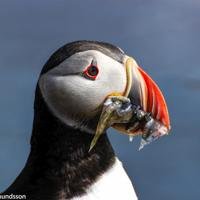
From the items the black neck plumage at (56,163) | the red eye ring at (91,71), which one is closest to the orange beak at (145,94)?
the red eye ring at (91,71)

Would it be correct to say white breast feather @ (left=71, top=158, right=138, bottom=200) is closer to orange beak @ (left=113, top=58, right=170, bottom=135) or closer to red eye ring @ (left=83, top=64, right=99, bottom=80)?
orange beak @ (left=113, top=58, right=170, bottom=135)

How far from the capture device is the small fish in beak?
841 cm

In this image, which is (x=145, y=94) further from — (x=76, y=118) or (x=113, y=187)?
(x=113, y=187)

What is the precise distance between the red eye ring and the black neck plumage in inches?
18.0

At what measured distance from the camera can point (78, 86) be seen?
8.31 meters

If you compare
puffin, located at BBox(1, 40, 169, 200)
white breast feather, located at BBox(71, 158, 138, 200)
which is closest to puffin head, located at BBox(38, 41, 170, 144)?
puffin, located at BBox(1, 40, 169, 200)

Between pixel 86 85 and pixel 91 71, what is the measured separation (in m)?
0.13

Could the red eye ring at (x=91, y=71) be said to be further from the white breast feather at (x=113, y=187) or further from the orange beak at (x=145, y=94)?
the white breast feather at (x=113, y=187)

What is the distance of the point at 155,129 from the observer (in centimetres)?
860

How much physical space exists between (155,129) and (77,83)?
836 millimetres

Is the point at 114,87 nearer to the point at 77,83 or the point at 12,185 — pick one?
the point at 77,83

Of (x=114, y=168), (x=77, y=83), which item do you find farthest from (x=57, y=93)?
(x=114, y=168)

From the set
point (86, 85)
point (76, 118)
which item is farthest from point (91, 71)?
point (76, 118)

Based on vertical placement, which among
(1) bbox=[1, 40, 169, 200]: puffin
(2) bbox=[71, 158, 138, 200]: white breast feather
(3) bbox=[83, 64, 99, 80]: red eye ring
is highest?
(3) bbox=[83, 64, 99, 80]: red eye ring
